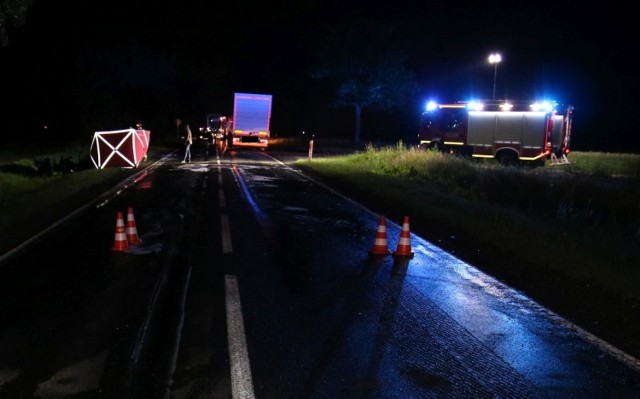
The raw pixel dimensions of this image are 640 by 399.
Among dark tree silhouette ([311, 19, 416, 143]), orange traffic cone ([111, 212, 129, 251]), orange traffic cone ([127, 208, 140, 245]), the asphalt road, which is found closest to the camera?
the asphalt road

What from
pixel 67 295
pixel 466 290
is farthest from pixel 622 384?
pixel 67 295

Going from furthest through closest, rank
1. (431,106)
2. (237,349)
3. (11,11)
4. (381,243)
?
(431,106)
(11,11)
(381,243)
(237,349)

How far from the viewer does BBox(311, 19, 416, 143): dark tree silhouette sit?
4803cm

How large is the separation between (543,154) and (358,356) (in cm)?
2533

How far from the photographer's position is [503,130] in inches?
1144

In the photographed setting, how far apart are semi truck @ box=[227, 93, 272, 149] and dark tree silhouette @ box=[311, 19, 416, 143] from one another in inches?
467

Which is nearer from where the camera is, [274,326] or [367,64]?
[274,326]

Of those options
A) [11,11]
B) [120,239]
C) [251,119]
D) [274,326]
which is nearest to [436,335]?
[274,326]

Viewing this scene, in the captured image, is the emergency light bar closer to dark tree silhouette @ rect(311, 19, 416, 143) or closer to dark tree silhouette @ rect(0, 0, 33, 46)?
dark tree silhouette @ rect(311, 19, 416, 143)

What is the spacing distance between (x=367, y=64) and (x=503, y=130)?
2119 centimetres

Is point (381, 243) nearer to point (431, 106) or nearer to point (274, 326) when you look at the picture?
point (274, 326)

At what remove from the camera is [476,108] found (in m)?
29.5

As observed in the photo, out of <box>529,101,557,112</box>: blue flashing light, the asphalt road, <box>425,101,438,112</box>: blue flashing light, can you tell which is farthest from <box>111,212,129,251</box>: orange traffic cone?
<box>425,101,438,112</box>: blue flashing light

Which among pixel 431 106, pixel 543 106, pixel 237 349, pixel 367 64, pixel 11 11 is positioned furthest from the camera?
pixel 367 64
